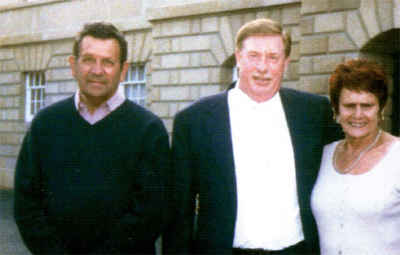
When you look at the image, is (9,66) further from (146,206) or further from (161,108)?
(146,206)

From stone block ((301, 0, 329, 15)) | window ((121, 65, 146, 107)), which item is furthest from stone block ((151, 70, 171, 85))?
stone block ((301, 0, 329, 15))

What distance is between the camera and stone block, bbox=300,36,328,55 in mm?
9258

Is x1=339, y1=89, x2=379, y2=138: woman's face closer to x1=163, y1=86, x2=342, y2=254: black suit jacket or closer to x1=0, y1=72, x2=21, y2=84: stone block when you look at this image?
x1=163, y1=86, x2=342, y2=254: black suit jacket

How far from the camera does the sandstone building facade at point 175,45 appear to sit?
9.08m

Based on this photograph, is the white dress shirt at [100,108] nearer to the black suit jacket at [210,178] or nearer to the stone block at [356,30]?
the black suit jacket at [210,178]

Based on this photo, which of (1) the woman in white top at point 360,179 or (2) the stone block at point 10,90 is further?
(2) the stone block at point 10,90

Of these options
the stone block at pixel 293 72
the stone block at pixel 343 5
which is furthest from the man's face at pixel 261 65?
the stone block at pixel 293 72

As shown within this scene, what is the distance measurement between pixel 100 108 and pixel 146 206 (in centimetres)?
60

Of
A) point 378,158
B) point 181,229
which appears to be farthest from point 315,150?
point 181,229

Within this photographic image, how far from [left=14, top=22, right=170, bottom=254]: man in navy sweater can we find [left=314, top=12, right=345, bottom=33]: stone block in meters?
6.55

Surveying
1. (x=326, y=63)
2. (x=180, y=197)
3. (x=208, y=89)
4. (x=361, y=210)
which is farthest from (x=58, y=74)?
(x=361, y=210)

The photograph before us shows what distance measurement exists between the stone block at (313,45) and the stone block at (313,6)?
42cm

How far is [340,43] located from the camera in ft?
29.8

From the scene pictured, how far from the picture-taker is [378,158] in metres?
3.40
